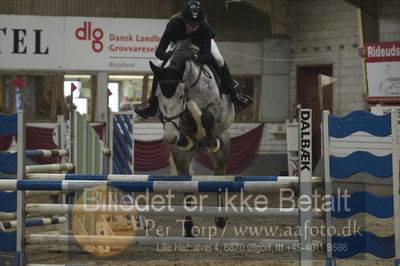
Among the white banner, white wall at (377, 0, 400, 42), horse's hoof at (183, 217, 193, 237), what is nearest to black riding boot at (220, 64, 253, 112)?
horse's hoof at (183, 217, 193, 237)

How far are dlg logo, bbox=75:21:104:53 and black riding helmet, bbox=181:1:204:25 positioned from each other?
775 centimetres

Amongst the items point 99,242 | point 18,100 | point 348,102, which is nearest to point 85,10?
point 18,100

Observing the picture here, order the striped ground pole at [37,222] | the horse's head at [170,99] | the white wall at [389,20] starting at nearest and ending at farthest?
the horse's head at [170,99], the striped ground pole at [37,222], the white wall at [389,20]

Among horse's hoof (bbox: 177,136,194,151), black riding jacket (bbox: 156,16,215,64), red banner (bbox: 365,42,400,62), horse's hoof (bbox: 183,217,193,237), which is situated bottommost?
horse's hoof (bbox: 183,217,193,237)

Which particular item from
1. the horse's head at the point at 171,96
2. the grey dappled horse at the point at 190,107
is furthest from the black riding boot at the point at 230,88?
the horse's head at the point at 171,96

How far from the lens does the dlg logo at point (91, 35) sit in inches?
500

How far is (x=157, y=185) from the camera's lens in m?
4.04

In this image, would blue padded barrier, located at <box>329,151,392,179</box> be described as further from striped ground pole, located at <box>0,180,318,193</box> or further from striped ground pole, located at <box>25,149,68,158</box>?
striped ground pole, located at <box>25,149,68,158</box>

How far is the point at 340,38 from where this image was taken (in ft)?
39.9

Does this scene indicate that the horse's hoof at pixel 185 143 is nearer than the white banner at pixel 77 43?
Yes

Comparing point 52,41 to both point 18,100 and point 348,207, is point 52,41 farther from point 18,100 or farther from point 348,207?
point 348,207

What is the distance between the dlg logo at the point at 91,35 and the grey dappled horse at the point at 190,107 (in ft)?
24.6

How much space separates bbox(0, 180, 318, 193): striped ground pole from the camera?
13.0 ft

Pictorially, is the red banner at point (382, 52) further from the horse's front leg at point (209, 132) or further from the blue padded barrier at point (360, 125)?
the blue padded barrier at point (360, 125)
